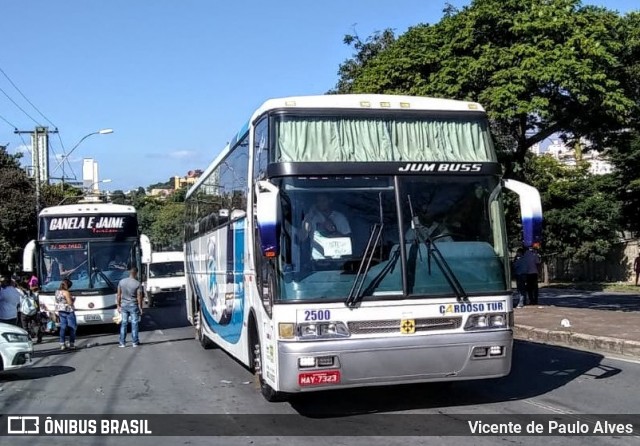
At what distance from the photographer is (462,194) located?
7875 millimetres

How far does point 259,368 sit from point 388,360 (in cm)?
216

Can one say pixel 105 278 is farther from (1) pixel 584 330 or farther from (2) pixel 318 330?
(2) pixel 318 330

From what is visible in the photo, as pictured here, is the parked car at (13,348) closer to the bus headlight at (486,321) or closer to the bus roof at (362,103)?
the bus roof at (362,103)

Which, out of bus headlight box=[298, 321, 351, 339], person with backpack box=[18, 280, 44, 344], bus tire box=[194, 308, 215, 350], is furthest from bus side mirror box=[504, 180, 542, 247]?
person with backpack box=[18, 280, 44, 344]

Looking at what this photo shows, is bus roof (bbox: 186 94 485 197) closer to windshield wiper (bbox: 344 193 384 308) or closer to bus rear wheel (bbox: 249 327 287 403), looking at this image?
windshield wiper (bbox: 344 193 384 308)

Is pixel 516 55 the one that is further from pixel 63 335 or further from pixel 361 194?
pixel 63 335

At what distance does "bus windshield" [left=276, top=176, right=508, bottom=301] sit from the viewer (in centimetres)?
736

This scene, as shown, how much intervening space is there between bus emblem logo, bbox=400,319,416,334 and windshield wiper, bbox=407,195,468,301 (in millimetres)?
554

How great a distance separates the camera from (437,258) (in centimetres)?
757

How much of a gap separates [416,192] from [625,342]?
20.9 feet

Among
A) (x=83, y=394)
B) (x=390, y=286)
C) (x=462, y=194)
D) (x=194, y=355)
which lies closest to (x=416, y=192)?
(x=462, y=194)

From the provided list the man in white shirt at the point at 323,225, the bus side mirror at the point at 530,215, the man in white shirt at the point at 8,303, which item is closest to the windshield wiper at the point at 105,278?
the man in white shirt at the point at 8,303

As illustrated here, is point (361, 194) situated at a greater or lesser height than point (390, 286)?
greater

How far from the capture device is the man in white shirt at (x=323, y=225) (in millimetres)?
7406
